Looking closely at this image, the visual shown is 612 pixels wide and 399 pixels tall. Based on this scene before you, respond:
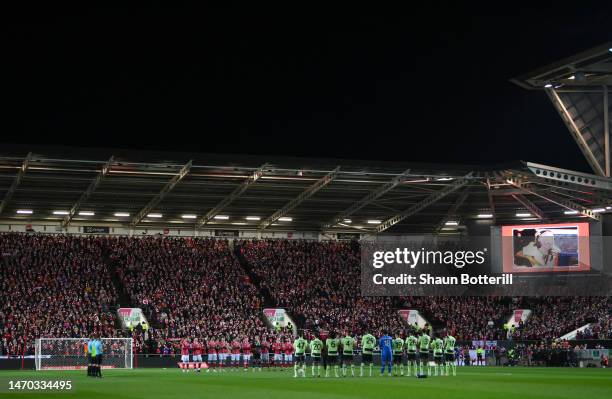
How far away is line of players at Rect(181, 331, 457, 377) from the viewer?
141 feet

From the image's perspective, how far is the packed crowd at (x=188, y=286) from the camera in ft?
222

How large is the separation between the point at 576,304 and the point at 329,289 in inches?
785

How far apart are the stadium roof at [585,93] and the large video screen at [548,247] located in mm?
5469

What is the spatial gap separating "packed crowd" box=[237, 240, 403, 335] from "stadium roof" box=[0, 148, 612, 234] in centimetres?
194

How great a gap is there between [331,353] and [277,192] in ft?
92.8

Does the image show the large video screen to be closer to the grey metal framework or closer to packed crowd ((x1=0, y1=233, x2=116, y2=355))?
packed crowd ((x1=0, y1=233, x2=116, y2=355))

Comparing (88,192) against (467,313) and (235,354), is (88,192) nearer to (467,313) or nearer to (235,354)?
(235,354)

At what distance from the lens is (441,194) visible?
70.4 meters

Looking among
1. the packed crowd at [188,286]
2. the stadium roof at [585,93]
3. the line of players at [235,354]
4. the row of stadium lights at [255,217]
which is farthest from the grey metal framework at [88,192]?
the stadium roof at [585,93]

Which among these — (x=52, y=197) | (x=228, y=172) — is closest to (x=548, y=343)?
(x=228, y=172)

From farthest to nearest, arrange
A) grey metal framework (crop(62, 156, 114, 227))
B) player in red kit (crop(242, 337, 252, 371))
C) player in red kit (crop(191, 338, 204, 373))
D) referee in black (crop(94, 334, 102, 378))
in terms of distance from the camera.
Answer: player in red kit (crop(242, 337, 252, 371)) < grey metal framework (crop(62, 156, 114, 227)) < player in red kit (crop(191, 338, 204, 373)) < referee in black (crop(94, 334, 102, 378))

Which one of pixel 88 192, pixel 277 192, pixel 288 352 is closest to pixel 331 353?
pixel 288 352

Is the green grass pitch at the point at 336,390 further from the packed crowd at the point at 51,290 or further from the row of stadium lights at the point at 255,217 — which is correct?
the row of stadium lights at the point at 255,217

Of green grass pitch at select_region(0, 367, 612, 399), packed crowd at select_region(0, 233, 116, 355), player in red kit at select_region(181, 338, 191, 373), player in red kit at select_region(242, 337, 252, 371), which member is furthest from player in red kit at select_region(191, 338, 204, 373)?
green grass pitch at select_region(0, 367, 612, 399)
